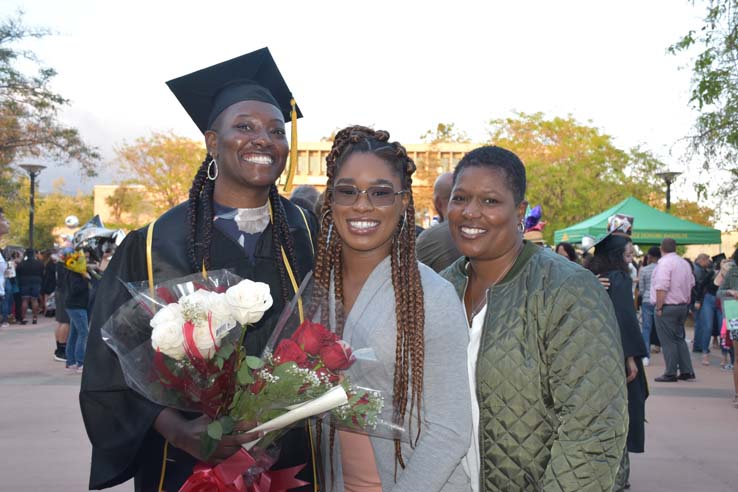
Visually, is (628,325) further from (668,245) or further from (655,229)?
(655,229)

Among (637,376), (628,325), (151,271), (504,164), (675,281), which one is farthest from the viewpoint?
(675,281)

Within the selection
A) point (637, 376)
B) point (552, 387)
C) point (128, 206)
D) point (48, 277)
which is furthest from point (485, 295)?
point (128, 206)

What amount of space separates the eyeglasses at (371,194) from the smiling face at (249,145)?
527 mm

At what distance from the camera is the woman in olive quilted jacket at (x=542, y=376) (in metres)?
2.20

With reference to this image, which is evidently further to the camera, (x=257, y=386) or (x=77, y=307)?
(x=77, y=307)

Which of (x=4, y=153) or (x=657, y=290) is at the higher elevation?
(x=4, y=153)

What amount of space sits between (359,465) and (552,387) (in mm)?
652

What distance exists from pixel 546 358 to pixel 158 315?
1.20 m

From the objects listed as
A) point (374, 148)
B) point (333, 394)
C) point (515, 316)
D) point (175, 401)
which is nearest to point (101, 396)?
point (175, 401)

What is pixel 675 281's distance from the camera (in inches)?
428

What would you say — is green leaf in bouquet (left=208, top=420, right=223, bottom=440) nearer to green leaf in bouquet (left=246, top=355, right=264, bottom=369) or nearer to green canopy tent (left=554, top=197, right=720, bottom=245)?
green leaf in bouquet (left=246, top=355, right=264, bottom=369)

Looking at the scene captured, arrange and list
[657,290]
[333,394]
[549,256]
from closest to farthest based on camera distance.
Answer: [333,394]
[549,256]
[657,290]

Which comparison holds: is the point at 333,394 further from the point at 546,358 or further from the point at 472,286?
the point at 472,286

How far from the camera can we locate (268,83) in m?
2.97
